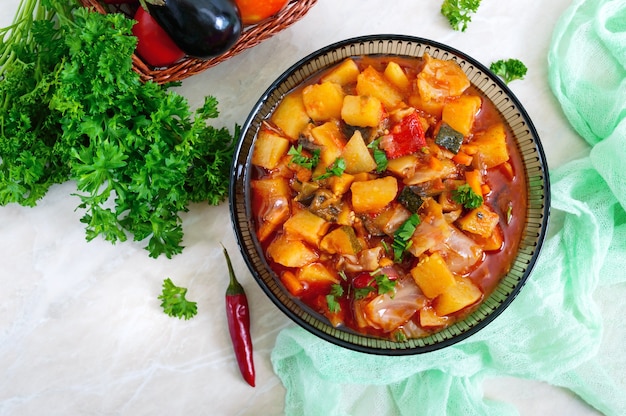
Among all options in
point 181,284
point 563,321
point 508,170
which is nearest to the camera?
point 508,170

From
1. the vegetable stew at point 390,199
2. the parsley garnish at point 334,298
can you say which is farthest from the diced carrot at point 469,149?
the parsley garnish at point 334,298

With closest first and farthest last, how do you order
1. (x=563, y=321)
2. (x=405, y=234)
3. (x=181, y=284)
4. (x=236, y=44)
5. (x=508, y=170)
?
1. (x=405, y=234)
2. (x=508, y=170)
3. (x=236, y=44)
4. (x=563, y=321)
5. (x=181, y=284)

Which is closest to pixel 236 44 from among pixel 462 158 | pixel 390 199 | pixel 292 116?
pixel 292 116

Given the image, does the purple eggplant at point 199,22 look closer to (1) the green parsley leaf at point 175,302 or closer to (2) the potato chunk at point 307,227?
(2) the potato chunk at point 307,227

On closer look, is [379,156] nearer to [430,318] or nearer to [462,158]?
[462,158]

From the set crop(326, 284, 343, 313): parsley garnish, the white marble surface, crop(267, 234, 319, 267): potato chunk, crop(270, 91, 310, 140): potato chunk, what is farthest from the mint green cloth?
crop(270, 91, 310, 140): potato chunk

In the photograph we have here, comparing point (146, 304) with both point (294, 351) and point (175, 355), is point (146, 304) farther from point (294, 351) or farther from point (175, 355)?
point (294, 351)

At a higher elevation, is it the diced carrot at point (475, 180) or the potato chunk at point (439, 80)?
the potato chunk at point (439, 80)
